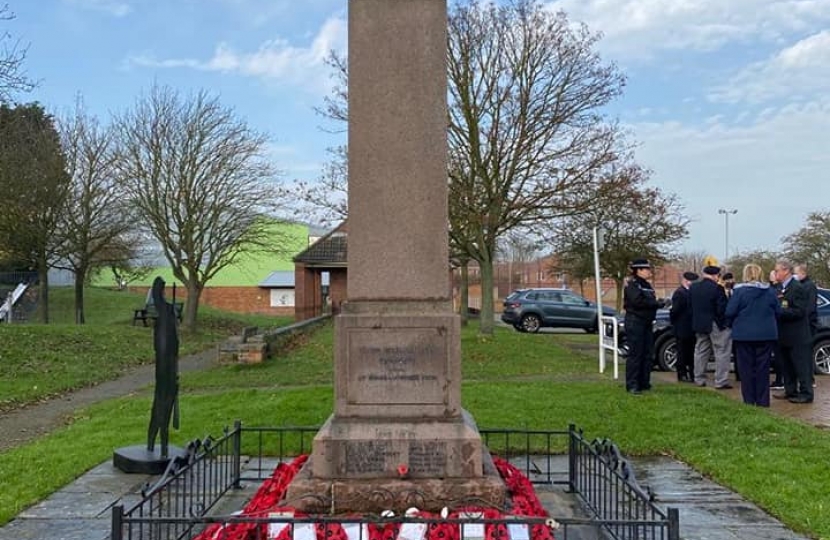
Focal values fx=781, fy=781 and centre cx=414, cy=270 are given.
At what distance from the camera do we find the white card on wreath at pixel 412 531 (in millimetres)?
4195

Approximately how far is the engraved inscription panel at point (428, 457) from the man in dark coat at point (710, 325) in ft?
25.3

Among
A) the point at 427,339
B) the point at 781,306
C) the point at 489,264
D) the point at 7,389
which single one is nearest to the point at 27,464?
the point at 427,339

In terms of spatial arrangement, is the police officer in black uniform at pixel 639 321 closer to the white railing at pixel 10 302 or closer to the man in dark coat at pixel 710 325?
the man in dark coat at pixel 710 325

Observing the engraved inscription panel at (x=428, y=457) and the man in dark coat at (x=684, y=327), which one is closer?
the engraved inscription panel at (x=428, y=457)

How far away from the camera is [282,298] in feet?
163

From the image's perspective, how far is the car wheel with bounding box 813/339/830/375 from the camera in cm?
1375

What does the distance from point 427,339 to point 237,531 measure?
5.28ft

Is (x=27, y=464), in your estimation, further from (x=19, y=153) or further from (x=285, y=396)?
(x=19, y=153)

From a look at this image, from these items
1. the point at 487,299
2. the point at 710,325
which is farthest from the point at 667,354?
the point at 487,299

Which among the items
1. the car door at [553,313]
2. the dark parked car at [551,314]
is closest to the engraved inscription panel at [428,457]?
the dark parked car at [551,314]

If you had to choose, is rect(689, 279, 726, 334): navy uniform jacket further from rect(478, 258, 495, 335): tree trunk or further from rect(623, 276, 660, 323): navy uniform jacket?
rect(478, 258, 495, 335): tree trunk

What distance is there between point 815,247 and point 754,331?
3562 centimetres

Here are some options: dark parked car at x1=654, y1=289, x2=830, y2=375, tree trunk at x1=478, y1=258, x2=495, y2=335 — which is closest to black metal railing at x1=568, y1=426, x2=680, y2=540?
dark parked car at x1=654, y1=289, x2=830, y2=375

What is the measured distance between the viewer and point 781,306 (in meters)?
10.5
